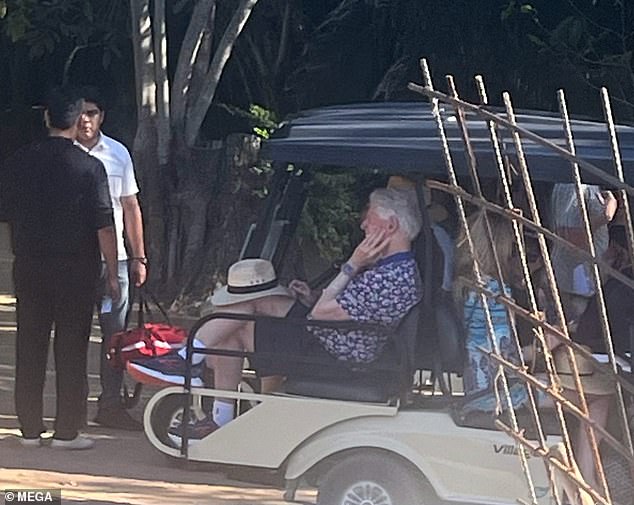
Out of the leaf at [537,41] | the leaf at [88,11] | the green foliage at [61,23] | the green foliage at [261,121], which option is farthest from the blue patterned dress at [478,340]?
the leaf at [88,11]

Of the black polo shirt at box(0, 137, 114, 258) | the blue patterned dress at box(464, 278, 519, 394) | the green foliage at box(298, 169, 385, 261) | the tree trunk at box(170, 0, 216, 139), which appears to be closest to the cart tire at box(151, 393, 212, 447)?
the black polo shirt at box(0, 137, 114, 258)

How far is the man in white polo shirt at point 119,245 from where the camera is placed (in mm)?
7312

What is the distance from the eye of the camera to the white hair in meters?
5.95

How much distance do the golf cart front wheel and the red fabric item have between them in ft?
5.12

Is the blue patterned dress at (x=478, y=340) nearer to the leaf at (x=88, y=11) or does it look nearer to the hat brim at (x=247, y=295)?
the hat brim at (x=247, y=295)

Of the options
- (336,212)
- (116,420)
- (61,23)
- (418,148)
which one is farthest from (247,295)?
(61,23)

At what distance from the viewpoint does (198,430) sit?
6.06 metres

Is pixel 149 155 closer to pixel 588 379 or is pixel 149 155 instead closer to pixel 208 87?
pixel 208 87

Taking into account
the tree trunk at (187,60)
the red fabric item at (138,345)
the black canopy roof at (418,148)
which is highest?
the tree trunk at (187,60)

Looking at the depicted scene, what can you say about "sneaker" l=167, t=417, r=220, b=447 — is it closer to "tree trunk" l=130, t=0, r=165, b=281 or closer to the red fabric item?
the red fabric item

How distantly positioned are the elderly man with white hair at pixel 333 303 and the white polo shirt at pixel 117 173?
1205mm

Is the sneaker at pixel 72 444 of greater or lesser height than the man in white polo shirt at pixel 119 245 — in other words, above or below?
below

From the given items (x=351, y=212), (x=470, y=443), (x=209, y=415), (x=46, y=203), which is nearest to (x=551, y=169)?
(x=470, y=443)

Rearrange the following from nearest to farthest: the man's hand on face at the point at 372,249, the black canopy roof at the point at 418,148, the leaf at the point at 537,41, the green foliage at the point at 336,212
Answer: the black canopy roof at the point at 418,148 → the man's hand on face at the point at 372,249 → the green foliage at the point at 336,212 → the leaf at the point at 537,41
